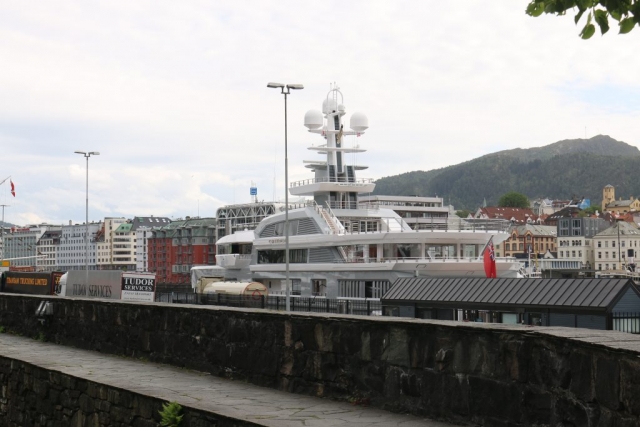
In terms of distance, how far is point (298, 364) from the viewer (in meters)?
8.72

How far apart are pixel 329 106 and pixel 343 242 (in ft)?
51.9

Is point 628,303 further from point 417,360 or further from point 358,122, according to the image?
point 358,122

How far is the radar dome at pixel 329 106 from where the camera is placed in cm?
6131

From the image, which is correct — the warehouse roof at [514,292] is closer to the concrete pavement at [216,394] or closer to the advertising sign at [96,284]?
the advertising sign at [96,284]

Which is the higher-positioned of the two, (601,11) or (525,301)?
(601,11)

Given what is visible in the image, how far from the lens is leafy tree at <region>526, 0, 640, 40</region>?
7312mm

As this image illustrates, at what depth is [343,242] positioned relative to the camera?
48.7 metres

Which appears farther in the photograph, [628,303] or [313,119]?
[313,119]

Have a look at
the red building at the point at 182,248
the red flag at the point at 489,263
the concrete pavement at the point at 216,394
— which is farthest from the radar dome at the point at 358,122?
the red building at the point at 182,248

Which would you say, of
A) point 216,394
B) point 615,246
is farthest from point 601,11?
point 615,246

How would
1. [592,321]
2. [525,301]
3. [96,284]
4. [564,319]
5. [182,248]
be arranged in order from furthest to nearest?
[182,248]
[96,284]
[525,301]
[564,319]
[592,321]

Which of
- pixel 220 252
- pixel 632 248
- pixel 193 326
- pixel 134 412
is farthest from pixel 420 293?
pixel 632 248

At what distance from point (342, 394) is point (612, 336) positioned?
302 centimetres

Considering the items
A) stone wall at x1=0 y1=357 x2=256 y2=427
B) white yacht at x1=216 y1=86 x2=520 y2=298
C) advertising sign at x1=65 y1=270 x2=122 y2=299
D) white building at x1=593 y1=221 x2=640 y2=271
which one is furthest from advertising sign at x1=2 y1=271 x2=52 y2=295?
white building at x1=593 y1=221 x2=640 y2=271
